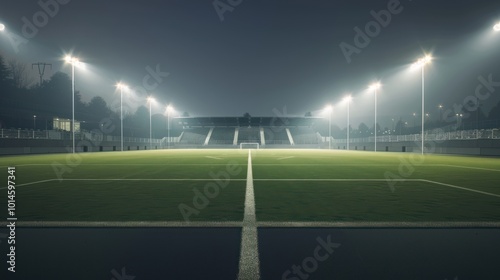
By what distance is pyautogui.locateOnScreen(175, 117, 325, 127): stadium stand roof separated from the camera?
103 m

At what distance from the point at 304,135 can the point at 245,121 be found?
58.4 feet

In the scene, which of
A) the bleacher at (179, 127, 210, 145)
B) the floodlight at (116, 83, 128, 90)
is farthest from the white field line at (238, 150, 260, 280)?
the bleacher at (179, 127, 210, 145)

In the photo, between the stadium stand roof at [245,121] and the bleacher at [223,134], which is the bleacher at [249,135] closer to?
the stadium stand roof at [245,121]

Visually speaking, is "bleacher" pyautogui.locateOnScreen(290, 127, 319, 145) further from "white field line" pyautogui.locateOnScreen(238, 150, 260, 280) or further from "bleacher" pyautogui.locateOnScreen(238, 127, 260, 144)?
"white field line" pyautogui.locateOnScreen(238, 150, 260, 280)

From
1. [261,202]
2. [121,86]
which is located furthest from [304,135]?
[261,202]

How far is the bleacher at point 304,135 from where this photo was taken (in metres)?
92.3

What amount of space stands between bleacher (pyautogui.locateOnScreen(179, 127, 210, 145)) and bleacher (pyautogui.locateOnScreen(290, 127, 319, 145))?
25.9 meters

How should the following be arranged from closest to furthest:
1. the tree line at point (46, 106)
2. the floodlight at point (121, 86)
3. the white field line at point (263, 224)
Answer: the white field line at point (263, 224), the floodlight at point (121, 86), the tree line at point (46, 106)

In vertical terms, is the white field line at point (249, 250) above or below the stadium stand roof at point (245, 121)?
below

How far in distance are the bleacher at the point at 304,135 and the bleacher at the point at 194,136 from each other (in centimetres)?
2586

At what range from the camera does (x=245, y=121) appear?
10525 centimetres

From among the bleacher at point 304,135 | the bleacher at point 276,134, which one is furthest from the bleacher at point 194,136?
the bleacher at point 304,135

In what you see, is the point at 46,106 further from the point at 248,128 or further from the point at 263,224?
the point at 263,224

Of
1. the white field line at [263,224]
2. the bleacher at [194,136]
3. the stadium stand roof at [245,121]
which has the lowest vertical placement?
the white field line at [263,224]
